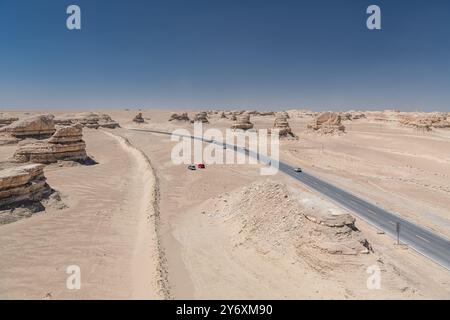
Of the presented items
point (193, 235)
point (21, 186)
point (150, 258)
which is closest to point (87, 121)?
point (21, 186)

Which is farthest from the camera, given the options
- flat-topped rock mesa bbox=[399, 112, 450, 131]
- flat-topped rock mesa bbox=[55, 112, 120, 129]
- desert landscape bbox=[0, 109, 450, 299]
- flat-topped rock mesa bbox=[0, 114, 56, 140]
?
flat-topped rock mesa bbox=[55, 112, 120, 129]

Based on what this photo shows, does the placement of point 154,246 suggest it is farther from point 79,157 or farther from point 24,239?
point 79,157

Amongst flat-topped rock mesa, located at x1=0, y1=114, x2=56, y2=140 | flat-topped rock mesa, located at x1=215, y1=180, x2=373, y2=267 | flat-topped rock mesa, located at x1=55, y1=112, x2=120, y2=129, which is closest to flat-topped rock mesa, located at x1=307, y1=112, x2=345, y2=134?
flat-topped rock mesa, located at x1=0, y1=114, x2=56, y2=140

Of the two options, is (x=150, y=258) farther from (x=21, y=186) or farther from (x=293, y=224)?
(x=21, y=186)

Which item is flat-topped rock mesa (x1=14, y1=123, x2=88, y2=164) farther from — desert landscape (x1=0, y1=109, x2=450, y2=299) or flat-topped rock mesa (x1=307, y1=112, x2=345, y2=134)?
flat-topped rock mesa (x1=307, y1=112, x2=345, y2=134)

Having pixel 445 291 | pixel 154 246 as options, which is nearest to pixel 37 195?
pixel 154 246
